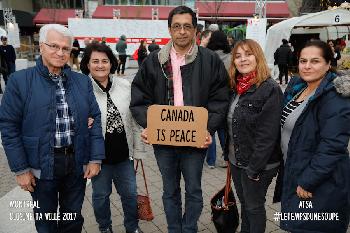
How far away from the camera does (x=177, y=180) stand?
3.23 meters

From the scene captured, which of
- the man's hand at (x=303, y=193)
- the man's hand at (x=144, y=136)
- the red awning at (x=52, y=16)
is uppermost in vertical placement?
the red awning at (x=52, y=16)

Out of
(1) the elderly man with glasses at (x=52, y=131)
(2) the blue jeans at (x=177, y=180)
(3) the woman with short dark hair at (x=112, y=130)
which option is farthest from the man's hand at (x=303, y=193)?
(1) the elderly man with glasses at (x=52, y=131)

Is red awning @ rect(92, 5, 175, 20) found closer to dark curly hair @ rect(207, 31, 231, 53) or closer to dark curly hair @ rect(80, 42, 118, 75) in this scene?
dark curly hair @ rect(207, 31, 231, 53)

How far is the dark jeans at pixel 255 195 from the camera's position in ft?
9.45

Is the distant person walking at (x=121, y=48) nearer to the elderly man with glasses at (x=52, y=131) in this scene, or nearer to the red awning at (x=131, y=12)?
the elderly man with glasses at (x=52, y=131)

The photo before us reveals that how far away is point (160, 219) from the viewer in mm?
3941

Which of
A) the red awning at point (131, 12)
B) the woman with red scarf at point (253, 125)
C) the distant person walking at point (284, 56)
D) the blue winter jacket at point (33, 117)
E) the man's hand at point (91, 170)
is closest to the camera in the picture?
the blue winter jacket at point (33, 117)

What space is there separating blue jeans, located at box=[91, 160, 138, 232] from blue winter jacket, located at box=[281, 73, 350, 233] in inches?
58.5

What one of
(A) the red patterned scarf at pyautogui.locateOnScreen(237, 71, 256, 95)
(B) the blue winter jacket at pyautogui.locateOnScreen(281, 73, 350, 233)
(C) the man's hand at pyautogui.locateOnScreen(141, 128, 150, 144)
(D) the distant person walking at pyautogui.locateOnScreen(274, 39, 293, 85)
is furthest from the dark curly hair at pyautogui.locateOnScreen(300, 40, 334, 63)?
(D) the distant person walking at pyautogui.locateOnScreen(274, 39, 293, 85)

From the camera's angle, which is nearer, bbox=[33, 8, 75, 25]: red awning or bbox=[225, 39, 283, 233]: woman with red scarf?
bbox=[225, 39, 283, 233]: woman with red scarf

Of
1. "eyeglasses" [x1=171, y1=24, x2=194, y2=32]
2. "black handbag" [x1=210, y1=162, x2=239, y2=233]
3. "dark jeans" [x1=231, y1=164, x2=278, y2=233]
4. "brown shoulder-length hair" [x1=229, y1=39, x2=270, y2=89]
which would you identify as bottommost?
"black handbag" [x1=210, y1=162, x2=239, y2=233]

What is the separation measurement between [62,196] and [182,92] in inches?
52.8

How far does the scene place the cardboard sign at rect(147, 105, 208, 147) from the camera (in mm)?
2910

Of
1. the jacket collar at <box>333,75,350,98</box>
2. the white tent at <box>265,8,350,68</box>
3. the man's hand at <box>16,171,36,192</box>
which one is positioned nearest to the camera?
the jacket collar at <box>333,75,350,98</box>
